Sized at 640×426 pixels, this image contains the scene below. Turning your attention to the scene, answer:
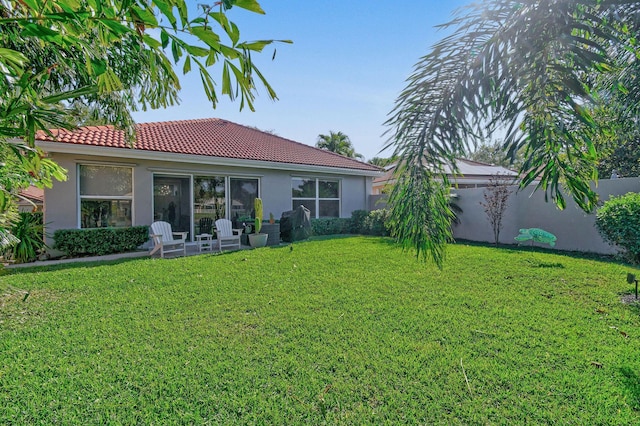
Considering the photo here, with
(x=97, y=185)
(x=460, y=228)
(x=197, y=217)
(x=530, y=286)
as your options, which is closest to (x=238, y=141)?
(x=197, y=217)

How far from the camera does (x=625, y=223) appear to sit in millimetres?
6047

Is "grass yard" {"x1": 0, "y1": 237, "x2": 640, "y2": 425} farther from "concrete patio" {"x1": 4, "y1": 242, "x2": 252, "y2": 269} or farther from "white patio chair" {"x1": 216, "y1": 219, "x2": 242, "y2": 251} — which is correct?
"white patio chair" {"x1": 216, "y1": 219, "x2": 242, "y2": 251}

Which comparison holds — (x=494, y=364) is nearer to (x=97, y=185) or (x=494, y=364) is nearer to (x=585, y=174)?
(x=585, y=174)

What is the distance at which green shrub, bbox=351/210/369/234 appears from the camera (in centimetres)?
1431

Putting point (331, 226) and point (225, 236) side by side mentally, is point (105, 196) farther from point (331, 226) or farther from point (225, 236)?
point (331, 226)

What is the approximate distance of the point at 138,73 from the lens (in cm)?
461

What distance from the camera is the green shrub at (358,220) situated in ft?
47.0

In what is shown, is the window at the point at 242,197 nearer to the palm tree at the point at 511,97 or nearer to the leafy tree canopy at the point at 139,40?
the leafy tree canopy at the point at 139,40

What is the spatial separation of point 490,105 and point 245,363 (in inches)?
124

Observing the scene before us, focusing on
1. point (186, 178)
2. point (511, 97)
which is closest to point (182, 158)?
point (186, 178)

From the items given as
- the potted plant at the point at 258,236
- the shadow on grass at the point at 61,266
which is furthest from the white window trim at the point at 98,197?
the potted plant at the point at 258,236

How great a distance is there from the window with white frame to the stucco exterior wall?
30 centimetres

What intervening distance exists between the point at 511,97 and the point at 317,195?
12.6 metres

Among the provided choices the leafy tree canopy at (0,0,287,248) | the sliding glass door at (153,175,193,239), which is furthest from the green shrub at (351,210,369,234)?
the leafy tree canopy at (0,0,287,248)
